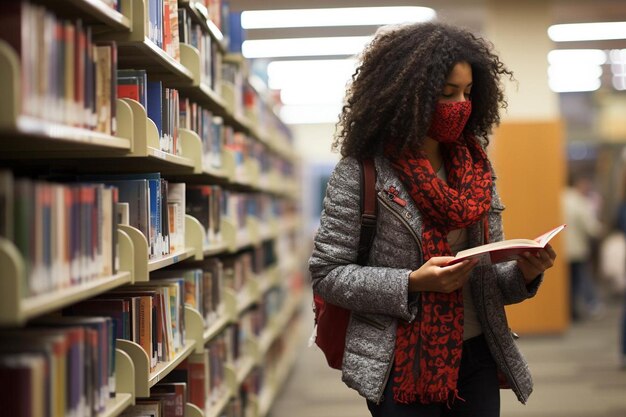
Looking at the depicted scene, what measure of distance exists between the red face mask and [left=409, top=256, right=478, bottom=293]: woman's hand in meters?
0.35

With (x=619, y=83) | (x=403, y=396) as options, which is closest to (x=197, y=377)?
(x=403, y=396)

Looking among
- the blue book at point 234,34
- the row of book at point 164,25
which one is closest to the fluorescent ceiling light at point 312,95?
the blue book at point 234,34

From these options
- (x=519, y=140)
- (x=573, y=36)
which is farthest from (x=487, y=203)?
(x=573, y=36)

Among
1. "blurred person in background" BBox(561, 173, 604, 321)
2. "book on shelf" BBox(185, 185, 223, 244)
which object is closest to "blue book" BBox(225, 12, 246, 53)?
"book on shelf" BBox(185, 185, 223, 244)

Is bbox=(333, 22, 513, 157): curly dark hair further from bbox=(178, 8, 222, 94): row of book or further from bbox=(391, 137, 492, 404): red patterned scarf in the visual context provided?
bbox=(178, 8, 222, 94): row of book

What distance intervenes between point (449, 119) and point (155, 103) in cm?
103

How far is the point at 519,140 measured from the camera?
706 cm

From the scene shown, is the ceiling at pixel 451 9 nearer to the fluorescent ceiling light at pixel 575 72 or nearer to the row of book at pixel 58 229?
the fluorescent ceiling light at pixel 575 72

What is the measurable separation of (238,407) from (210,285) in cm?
86

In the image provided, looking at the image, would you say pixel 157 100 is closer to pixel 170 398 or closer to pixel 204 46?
pixel 204 46

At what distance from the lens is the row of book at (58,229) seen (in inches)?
54.3

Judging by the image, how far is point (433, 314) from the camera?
1.90 m

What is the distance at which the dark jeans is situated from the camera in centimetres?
195

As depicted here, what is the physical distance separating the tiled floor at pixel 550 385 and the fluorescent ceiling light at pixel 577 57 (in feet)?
11.8
